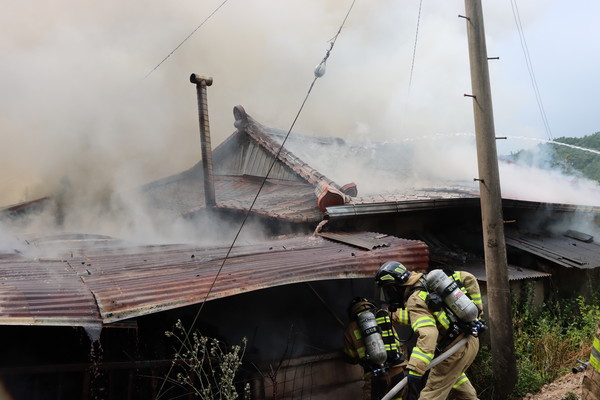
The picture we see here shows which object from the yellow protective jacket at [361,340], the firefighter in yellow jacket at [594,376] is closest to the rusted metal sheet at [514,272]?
the yellow protective jacket at [361,340]

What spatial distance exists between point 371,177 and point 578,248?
15.8ft

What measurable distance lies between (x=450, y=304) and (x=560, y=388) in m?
2.50

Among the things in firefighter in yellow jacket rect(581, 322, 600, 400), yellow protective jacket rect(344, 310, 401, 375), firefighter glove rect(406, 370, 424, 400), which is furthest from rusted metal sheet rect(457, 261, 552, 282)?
firefighter in yellow jacket rect(581, 322, 600, 400)

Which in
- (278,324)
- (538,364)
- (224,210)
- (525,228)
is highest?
(224,210)

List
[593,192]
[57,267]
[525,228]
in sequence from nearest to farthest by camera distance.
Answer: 1. [57,267]
2. [525,228]
3. [593,192]

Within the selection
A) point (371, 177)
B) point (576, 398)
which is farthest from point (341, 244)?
point (371, 177)

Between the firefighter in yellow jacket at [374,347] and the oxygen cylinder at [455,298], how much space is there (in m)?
0.66

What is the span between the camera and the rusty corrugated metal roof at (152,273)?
3209 mm

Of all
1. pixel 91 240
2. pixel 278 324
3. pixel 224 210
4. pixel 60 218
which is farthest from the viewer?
pixel 60 218

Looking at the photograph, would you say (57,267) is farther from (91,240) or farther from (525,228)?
(525,228)

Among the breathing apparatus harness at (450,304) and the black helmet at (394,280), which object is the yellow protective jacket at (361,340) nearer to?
the black helmet at (394,280)

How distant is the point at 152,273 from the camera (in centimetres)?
435

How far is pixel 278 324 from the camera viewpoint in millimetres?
5750

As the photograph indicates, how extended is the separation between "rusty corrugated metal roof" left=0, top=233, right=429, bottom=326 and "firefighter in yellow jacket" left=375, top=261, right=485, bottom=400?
44 centimetres
